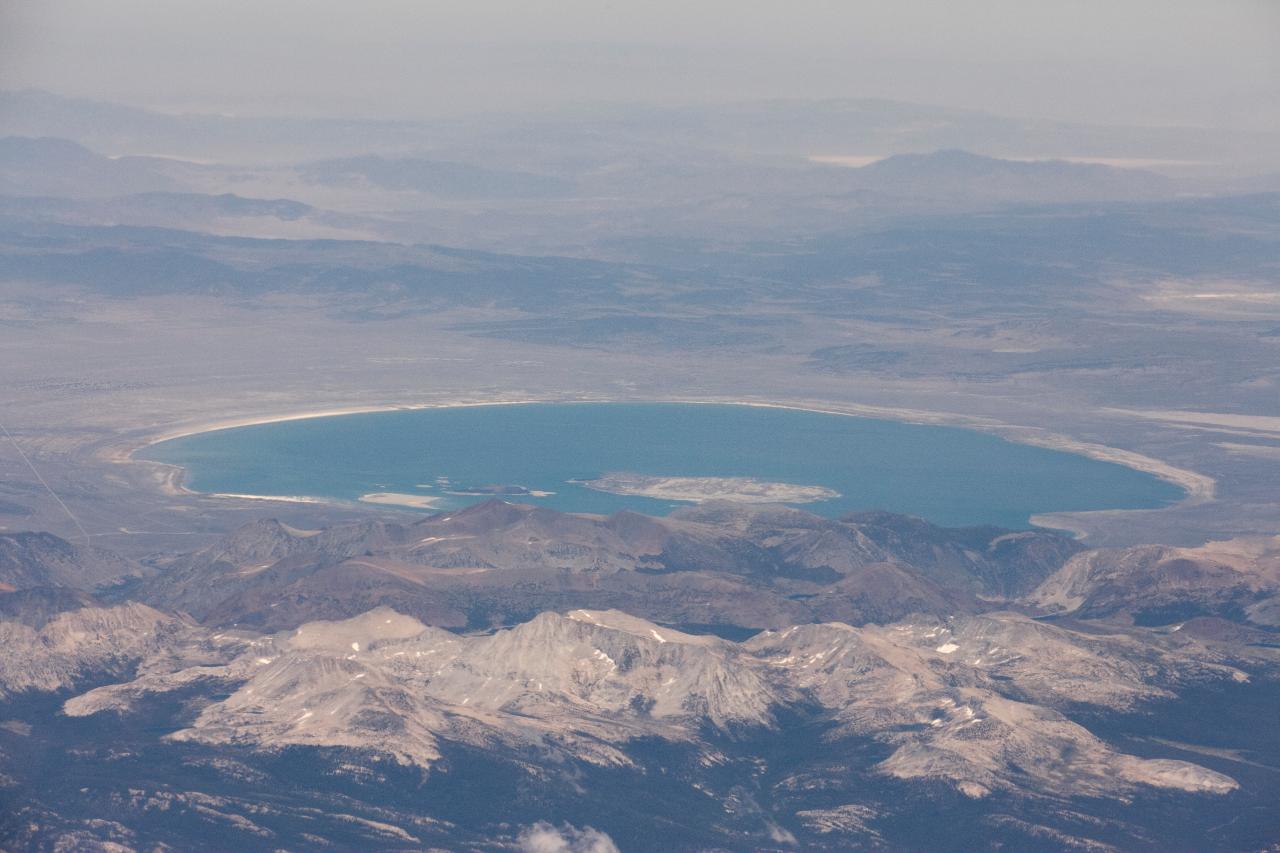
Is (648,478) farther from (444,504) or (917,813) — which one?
(917,813)

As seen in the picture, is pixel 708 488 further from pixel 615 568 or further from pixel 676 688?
pixel 676 688

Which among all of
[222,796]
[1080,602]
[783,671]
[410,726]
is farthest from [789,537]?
[222,796]

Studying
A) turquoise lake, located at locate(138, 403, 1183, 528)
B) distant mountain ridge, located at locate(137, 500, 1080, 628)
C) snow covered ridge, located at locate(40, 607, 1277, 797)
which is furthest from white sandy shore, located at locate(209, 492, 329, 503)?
snow covered ridge, located at locate(40, 607, 1277, 797)

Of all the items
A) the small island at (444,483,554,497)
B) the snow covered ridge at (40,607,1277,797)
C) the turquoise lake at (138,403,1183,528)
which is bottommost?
the turquoise lake at (138,403,1183,528)

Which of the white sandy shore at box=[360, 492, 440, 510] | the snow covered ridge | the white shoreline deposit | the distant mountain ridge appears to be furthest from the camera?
the white shoreline deposit

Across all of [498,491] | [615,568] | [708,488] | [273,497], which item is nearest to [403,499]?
[498,491]

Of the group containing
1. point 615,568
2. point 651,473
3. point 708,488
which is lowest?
point 651,473

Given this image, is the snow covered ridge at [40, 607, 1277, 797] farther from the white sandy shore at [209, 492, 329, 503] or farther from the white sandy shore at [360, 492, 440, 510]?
the white sandy shore at [209, 492, 329, 503]
